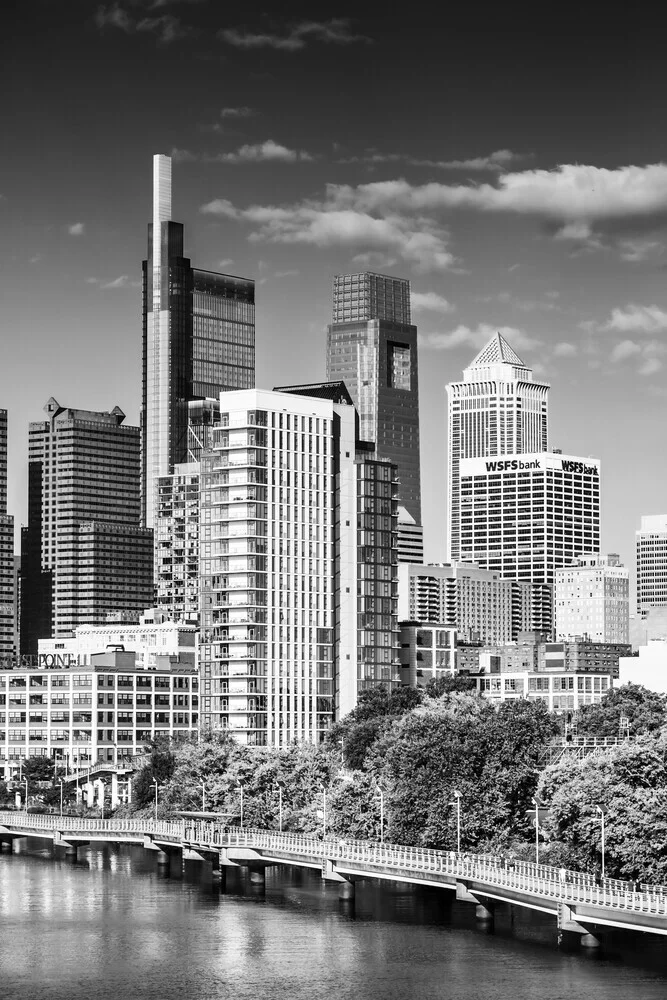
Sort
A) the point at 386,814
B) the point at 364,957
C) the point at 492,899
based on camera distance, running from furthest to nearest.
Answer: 1. the point at 386,814
2. the point at 492,899
3. the point at 364,957

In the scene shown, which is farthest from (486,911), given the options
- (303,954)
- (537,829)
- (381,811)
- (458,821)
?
(381,811)

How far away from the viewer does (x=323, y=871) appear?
188m

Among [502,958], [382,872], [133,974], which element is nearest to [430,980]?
[502,958]

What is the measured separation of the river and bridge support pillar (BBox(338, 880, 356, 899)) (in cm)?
143

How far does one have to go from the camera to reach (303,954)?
152m

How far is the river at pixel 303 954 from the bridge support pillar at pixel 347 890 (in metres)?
1.43

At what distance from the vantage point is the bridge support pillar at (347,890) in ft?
608

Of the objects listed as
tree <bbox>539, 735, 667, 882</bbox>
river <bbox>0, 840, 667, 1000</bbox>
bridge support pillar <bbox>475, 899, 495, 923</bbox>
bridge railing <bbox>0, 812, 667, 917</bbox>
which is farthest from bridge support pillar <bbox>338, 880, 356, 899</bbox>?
tree <bbox>539, 735, 667, 882</bbox>

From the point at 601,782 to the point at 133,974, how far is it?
4010 centimetres

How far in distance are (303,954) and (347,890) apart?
A: 34374 millimetres

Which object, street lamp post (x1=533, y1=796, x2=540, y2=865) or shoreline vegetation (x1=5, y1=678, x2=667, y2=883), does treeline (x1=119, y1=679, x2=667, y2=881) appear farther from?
street lamp post (x1=533, y1=796, x2=540, y2=865)

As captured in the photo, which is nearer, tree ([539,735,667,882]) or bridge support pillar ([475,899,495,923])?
tree ([539,735,667,882])

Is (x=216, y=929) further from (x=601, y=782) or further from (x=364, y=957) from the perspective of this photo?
(x=601, y=782)

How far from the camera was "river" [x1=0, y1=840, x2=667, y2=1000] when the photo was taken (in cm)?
13725
